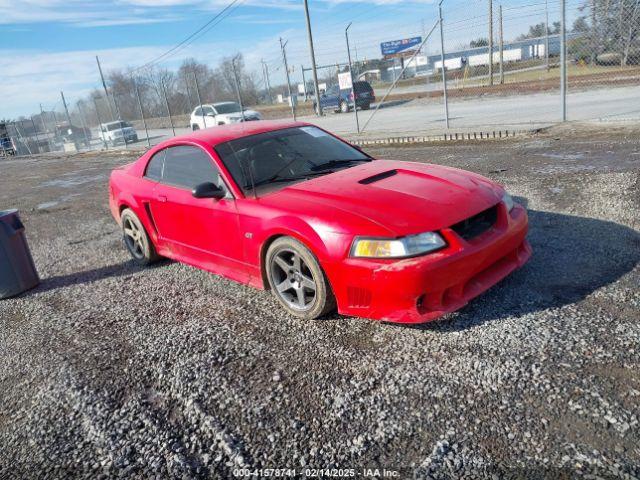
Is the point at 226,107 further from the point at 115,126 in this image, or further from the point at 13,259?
the point at 13,259

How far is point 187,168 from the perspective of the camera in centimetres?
465

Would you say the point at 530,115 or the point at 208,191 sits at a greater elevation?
the point at 208,191

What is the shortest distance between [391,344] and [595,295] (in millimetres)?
1512

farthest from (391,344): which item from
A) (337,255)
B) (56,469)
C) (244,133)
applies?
(244,133)

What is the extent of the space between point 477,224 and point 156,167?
328 centimetres

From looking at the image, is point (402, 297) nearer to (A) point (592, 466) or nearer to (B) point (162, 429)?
(A) point (592, 466)

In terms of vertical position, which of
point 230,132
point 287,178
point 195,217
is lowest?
point 195,217

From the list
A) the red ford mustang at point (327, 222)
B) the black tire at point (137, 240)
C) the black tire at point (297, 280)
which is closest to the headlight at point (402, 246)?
the red ford mustang at point (327, 222)

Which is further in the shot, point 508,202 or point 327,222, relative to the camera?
point 508,202

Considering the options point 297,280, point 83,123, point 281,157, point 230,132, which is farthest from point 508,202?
point 83,123

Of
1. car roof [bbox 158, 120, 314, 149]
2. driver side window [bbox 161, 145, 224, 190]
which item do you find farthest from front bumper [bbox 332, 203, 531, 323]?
car roof [bbox 158, 120, 314, 149]

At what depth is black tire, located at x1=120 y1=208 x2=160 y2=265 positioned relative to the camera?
213 inches

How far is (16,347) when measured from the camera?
403 centimetres

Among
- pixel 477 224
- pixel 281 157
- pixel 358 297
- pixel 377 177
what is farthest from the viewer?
pixel 281 157
